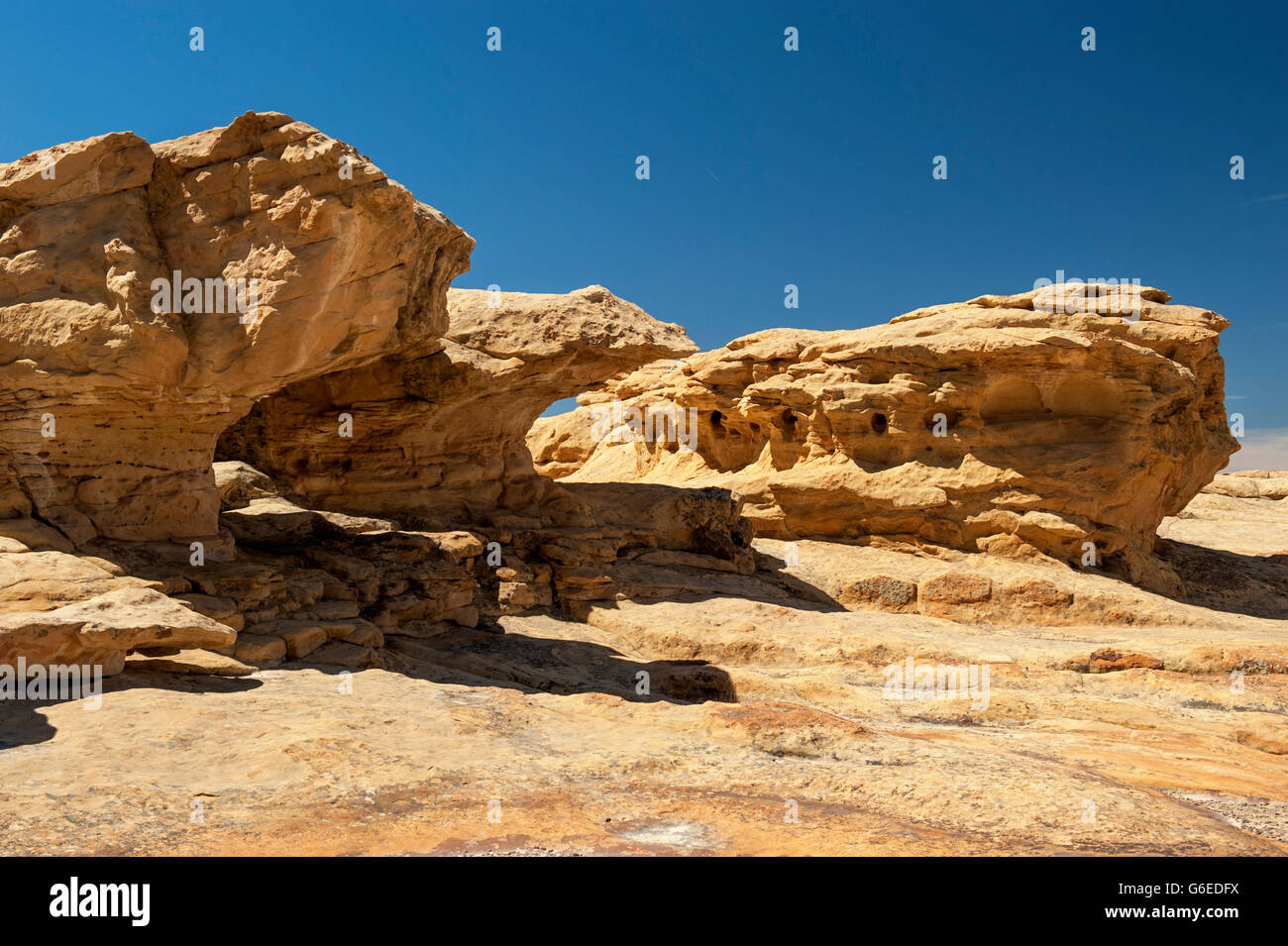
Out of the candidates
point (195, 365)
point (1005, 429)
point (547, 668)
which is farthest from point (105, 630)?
point (1005, 429)

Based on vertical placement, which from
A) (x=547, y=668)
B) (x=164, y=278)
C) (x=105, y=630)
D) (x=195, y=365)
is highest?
(x=164, y=278)

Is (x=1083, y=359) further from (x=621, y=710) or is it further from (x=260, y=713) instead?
(x=260, y=713)

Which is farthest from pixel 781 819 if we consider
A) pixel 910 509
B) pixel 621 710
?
pixel 910 509

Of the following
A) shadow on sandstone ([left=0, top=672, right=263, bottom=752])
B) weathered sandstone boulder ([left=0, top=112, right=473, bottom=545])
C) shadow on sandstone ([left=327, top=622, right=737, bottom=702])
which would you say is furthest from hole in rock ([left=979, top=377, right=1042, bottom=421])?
shadow on sandstone ([left=0, top=672, right=263, bottom=752])

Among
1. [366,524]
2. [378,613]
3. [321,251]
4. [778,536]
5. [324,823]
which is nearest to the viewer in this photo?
[324,823]

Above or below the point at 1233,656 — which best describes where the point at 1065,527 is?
above

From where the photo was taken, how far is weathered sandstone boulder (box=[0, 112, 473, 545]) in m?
10.4

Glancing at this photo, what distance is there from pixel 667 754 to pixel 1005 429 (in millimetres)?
15789

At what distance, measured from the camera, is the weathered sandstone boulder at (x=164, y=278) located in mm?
10367

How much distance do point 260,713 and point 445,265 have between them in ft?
24.3

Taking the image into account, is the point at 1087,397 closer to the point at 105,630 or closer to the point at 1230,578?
the point at 1230,578

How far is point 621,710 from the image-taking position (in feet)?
31.2

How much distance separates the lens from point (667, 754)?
7703 millimetres

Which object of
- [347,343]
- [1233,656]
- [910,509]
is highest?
[347,343]
